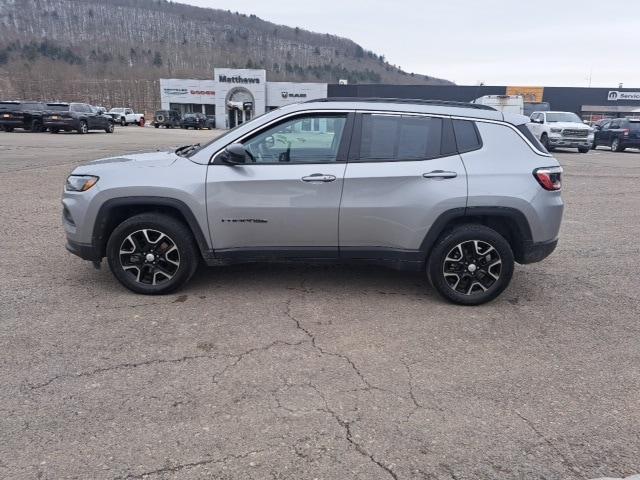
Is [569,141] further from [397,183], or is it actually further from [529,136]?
[397,183]

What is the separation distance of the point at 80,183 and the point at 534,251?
13.7 feet

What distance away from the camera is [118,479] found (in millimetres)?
2389

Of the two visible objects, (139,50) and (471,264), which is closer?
(471,264)

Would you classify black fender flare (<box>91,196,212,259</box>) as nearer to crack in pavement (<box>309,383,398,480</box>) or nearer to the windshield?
crack in pavement (<box>309,383,398,480</box>)

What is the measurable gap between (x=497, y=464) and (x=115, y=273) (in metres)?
3.51

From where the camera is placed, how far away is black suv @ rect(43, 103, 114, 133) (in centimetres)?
2744

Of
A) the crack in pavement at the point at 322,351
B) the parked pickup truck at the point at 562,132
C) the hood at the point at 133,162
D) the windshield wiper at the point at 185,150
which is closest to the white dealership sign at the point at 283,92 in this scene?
the parked pickup truck at the point at 562,132

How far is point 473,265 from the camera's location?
448cm

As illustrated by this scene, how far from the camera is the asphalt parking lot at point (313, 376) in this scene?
2.58 m

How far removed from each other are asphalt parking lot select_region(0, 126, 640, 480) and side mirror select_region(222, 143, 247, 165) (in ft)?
4.15

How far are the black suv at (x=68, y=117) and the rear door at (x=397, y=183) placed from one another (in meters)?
28.1

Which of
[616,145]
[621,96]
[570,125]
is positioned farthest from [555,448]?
[621,96]

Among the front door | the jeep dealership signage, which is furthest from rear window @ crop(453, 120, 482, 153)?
the jeep dealership signage

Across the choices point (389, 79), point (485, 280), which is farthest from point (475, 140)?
point (389, 79)
